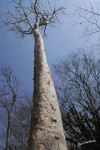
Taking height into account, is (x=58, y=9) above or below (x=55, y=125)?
above

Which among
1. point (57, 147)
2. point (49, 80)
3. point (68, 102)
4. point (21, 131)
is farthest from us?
point (21, 131)

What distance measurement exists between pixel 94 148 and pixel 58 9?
679 centimetres

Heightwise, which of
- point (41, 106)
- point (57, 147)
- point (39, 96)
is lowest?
point (57, 147)

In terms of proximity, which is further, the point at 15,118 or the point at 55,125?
the point at 15,118

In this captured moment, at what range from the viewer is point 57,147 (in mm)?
2859

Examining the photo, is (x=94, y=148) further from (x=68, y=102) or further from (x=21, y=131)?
(x=21, y=131)

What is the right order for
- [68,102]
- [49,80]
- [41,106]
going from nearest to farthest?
1. [41,106]
2. [49,80]
3. [68,102]

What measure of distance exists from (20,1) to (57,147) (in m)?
9.50

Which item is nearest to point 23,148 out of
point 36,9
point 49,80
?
point 36,9

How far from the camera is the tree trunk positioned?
2.94 metres

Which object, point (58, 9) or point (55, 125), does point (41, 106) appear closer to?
point (55, 125)

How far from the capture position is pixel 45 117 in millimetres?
3408

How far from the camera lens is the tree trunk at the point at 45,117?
9.63 feet

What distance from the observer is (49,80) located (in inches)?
173
